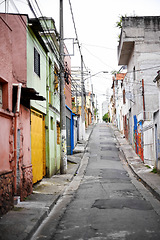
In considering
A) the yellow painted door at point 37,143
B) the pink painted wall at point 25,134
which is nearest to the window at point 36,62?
the yellow painted door at point 37,143

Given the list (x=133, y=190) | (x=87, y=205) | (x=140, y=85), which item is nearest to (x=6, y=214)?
(x=87, y=205)

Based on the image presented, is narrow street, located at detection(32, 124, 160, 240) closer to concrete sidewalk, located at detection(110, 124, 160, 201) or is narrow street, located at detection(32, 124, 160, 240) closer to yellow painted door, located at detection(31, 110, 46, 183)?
concrete sidewalk, located at detection(110, 124, 160, 201)

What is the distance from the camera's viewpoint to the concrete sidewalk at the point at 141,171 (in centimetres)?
1089

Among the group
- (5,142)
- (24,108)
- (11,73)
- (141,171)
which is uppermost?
(11,73)

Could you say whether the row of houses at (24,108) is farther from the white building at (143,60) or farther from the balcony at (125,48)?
the balcony at (125,48)

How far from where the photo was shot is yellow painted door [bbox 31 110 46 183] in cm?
1148

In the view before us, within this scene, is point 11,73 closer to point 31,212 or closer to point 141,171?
point 31,212

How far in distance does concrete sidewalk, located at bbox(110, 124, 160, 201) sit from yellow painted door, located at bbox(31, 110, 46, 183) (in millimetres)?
4482

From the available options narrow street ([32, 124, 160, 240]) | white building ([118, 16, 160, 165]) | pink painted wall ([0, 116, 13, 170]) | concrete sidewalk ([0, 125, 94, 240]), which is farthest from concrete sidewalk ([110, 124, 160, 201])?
pink painted wall ([0, 116, 13, 170])

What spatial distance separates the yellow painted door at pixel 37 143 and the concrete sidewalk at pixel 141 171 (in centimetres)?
448

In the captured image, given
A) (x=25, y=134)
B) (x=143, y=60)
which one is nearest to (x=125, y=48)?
(x=143, y=60)

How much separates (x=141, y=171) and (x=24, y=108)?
350 inches

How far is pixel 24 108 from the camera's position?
9609 mm

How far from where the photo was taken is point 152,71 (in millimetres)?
21922
